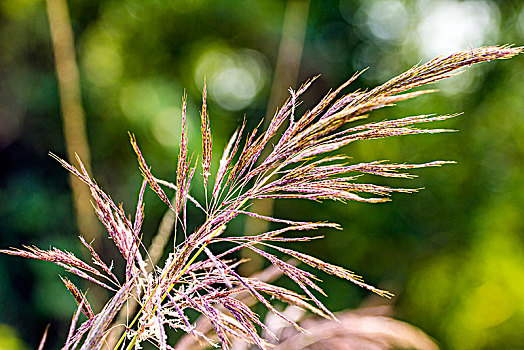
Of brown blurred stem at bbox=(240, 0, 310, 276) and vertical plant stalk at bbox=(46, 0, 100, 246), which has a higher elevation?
brown blurred stem at bbox=(240, 0, 310, 276)

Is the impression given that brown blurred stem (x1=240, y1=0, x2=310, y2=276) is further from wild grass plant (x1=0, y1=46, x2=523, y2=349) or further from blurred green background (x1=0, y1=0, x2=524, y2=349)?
wild grass plant (x1=0, y1=46, x2=523, y2=349)

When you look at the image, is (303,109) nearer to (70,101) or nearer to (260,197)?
(70,101)

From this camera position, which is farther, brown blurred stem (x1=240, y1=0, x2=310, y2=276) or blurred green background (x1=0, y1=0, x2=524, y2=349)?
blurred green background (x1=0, y1=0, x2=524, y2=349)

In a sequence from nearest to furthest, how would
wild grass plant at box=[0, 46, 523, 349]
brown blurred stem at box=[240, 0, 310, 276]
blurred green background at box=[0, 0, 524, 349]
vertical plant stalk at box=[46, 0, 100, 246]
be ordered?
wild grass plant at box=[0, 46, 523, 349] → vertical plant stalk at box=[46, 0, 100, 246] → brown blurred stem at box=[240, 0, 310, 276] → blurred green background at box=[0, 0, 524, 349]

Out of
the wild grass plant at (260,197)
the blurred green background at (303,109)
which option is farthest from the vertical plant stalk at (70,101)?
the wild grass plant at (260,197)

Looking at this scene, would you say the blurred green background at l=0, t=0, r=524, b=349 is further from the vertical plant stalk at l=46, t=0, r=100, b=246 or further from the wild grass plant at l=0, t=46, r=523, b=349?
the wild grass plant at l=0, t=46, r=523, b=349

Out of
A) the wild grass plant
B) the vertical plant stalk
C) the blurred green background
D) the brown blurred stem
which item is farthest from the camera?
the blurred green background

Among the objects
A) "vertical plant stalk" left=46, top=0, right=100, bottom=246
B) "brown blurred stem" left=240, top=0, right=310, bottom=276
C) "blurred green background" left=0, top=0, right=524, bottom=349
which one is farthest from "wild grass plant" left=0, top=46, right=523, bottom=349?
"blurred green background" left=0, top=0, right=524, bottom=349

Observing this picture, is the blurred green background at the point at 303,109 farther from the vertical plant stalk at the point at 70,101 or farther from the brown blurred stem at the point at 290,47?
the vertical plant stalk at the point at 70,101

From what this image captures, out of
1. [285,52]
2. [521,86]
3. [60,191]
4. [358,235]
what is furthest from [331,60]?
[60,191]
